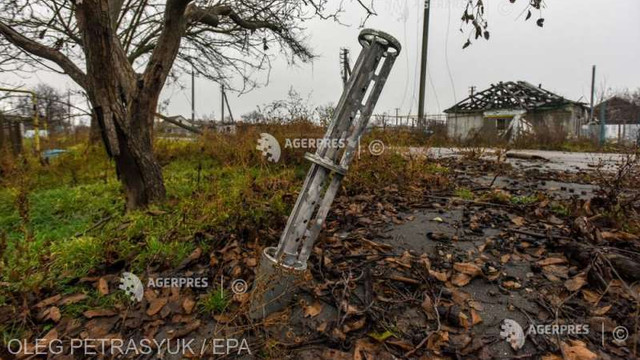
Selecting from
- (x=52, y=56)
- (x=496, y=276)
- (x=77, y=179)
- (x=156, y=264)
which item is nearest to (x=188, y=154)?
(x=77, y=179)

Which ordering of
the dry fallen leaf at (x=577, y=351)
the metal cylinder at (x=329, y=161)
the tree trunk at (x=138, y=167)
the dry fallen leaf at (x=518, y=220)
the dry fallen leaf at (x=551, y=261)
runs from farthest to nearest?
1. the tree trunk at (x=138, y=167)
2. the dry fallen leaf at (x=518, y=220)
3. the dry fallen leaf at (x=551, y=261)
4. the metal cylinder at (x=329, y=161)
5. the dry fallen leaf at (x=577, y=351)

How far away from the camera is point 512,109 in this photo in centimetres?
2214

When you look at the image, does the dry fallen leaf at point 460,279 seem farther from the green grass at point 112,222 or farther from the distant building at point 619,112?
the distant building at point 619,112

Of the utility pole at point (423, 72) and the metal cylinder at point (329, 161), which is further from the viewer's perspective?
the utility pole at point (423, 72)

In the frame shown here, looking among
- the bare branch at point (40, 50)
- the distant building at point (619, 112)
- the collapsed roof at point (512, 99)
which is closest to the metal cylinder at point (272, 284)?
the bare branch at point (40, 50)

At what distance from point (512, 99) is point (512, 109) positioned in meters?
0.88

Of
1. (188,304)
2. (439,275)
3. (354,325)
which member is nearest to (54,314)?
(188,304)

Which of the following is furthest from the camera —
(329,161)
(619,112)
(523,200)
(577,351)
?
(619,112)

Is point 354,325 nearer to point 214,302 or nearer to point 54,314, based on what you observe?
point 214,302

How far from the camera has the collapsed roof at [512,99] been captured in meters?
21.7

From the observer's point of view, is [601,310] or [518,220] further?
[518,220]

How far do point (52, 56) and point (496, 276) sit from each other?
5.13 metres

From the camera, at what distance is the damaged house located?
21266mm

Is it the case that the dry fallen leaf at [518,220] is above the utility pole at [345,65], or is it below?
below
